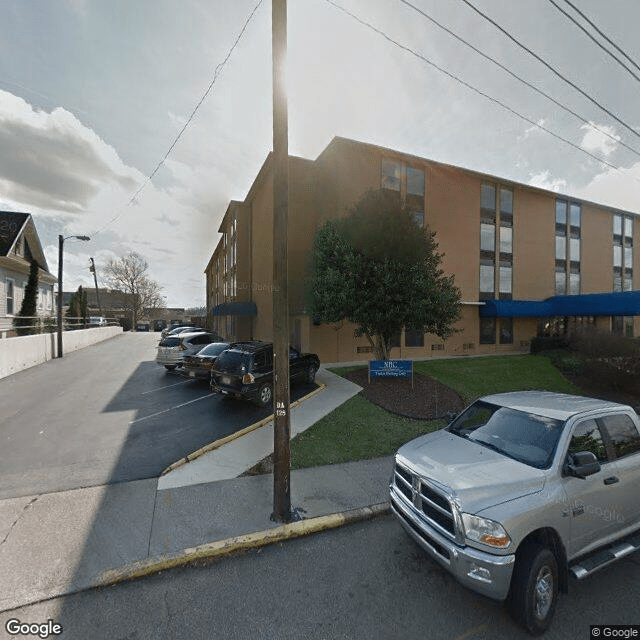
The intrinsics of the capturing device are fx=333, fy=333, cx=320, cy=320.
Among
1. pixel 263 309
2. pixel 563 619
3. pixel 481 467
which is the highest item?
pixel 263 309

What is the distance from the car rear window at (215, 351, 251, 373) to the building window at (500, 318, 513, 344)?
1994 cm

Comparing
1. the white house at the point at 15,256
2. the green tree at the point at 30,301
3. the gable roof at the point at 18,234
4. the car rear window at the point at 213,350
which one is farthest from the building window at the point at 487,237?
the gable roof at the point at 18,234

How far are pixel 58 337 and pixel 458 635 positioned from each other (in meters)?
22.7

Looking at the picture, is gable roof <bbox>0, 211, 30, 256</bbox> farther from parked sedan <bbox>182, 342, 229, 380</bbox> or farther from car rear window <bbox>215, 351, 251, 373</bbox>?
car rear window <bbox>215, 351, 251, 373</bbox>

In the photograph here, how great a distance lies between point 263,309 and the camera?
72.2 feet

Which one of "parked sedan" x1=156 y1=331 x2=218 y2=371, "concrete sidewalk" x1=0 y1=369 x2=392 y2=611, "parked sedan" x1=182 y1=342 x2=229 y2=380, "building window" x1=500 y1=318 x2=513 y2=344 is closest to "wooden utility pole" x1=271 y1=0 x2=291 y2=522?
"concrete sidewalk" x1=0 y1=369 x2=392 y2=611

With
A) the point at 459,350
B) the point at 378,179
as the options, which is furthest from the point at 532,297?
the point at 378,179

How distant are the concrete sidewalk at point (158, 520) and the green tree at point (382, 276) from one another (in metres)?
5.88

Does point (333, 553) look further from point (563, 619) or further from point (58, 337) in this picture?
point (58, 337)

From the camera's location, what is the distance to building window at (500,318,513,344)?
23.0 m

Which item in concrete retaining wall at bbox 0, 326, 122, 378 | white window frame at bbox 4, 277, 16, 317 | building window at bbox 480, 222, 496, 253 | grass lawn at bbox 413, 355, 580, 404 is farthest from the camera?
building window at bbox 480, 222, 496, 253

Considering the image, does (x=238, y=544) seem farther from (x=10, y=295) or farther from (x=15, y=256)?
(x=10, y=295)

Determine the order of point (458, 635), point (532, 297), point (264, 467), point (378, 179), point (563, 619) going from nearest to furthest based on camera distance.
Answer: point (458, 635) < point (563, 619) < point (264, 467) < point (378, 179) < point (532, 297)

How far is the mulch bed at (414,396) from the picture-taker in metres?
9.31
